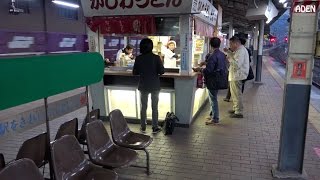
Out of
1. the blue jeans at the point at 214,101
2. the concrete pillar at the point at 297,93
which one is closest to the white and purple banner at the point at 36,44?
the blue jeans at the point at 214,101

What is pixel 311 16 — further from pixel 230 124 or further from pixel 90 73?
pixel 230 124

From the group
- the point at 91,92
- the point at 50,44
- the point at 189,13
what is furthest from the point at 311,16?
the point at 91,92

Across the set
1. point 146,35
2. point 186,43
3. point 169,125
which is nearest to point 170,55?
point 146,35

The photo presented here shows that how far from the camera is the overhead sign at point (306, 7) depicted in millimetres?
3140

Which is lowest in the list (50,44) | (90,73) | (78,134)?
(78,134)

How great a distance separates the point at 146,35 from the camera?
5387 mm

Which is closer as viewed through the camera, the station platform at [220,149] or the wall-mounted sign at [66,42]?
the station platform at [220,149]

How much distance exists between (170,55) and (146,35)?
1.09m

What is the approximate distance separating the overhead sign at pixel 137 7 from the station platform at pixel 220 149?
1.99 metres

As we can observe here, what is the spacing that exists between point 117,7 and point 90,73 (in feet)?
7.80

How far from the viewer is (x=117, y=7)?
5.16 meters

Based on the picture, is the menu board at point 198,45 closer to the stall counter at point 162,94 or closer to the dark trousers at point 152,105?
the stall counter at point 162,94

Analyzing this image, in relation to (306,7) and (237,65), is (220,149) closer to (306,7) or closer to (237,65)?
(237,65)

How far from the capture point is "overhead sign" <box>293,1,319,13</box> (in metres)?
3.14
